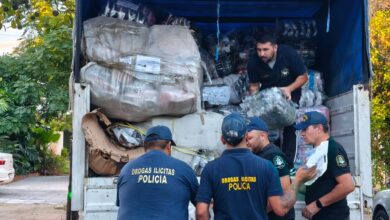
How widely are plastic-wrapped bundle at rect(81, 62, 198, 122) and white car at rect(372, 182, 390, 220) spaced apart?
448 cm

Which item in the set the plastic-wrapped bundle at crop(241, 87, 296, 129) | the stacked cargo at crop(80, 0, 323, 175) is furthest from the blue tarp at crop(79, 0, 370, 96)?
the plastic-wrapped bundle at crop(241, 87, 296, 129)

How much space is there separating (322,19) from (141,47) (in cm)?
219

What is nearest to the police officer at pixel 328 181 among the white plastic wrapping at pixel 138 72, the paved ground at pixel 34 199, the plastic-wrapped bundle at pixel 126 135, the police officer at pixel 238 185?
the police officer at pixel 238 185

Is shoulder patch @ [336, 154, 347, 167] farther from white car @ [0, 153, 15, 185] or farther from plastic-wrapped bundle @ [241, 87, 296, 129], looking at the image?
white car @ [0, 153, 15, 185]

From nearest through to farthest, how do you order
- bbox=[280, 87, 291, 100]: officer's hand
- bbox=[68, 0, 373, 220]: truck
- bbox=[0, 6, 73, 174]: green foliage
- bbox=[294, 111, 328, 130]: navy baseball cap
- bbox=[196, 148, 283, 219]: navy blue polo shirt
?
bbox=[196, 148, 283, 219]: navy blue polo shirt, bbox=[294, 111, 328, 130]: navy baseball cap, bbox=[68, 0, 373, 220]: truck, bbox=[280, 87, 291, 100]: officer's hand, bbox=[0, 6, 73, 174]: green foliage

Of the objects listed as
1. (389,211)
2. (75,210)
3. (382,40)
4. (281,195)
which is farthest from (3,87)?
(281,195)

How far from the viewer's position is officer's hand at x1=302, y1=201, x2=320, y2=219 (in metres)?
4.38

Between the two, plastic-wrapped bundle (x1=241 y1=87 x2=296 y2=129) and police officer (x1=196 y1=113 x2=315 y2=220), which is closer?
police officer (x1=196 y1=113 x2=315 y2=220)

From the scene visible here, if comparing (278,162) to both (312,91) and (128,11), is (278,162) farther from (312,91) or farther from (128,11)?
(128,11)

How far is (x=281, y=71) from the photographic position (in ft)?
18.6

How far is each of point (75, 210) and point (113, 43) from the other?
55.2 inches

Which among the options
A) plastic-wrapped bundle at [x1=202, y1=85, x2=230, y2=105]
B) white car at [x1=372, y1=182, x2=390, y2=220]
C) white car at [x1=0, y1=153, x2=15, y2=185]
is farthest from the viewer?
white car at [x1=0, y1=153, x2=15, y2=185]

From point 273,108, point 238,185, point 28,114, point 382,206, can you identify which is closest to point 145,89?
point 273,108

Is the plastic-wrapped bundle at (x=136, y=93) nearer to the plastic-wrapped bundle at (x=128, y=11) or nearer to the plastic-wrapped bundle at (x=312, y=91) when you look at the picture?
the plastic-wrapped bundle at (x=128, y=11)
